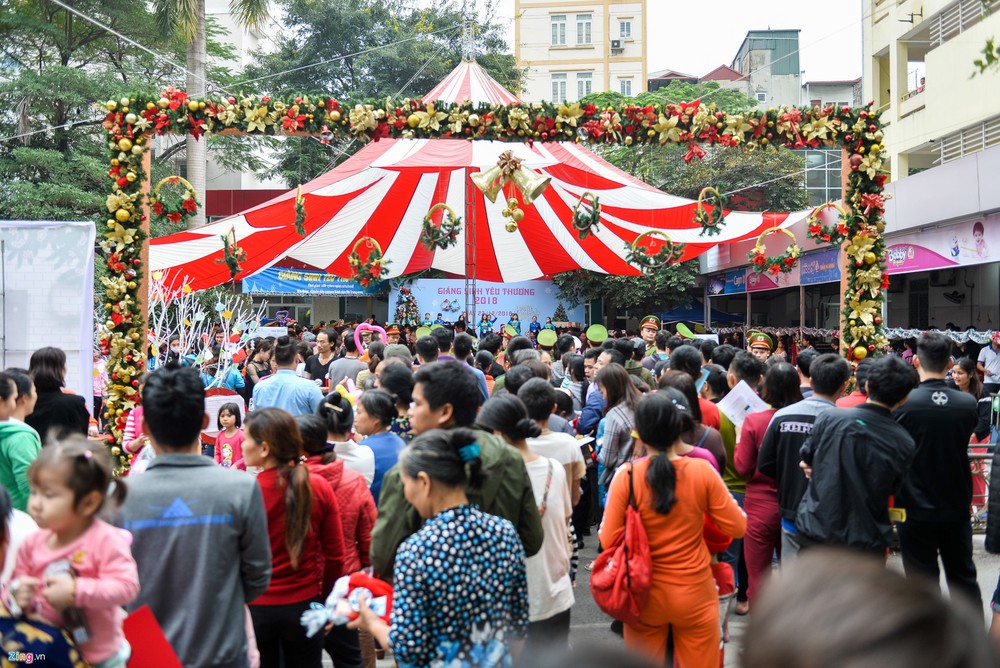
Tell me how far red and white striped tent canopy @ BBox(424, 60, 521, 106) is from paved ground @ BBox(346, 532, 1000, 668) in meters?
6.37

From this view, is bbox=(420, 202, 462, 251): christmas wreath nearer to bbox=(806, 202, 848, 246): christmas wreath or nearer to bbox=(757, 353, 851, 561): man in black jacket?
bbox=(806, 202, 848, 246): christmas wreath

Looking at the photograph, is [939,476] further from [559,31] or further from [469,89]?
[559,31]

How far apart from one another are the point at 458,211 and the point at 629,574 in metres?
9.55

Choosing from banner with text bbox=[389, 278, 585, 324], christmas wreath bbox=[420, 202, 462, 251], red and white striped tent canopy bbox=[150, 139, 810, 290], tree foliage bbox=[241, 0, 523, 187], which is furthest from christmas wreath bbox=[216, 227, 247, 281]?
tree foliage bbox=[241, 0, 523, 187]

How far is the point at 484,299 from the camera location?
2016 cm

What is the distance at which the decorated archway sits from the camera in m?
6.43

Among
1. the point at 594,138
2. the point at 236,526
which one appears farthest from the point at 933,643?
the point at 594,138

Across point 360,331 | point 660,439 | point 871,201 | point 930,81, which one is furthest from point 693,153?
point 930,81

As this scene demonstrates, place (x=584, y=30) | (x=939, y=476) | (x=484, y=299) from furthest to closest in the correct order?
(x=584, y=30)
(x=484, y=299)
(x=939, y=476)

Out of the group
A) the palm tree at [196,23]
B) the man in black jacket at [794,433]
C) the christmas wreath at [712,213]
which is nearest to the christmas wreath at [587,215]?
the christmas wreath at [712,213]

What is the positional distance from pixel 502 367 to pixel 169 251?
4293 mm

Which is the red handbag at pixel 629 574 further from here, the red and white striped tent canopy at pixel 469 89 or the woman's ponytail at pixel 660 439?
the red and white striped tent canopy at pixel 469 89

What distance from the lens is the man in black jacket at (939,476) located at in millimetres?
4191

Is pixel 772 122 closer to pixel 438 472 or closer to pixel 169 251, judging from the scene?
pixel 438 472
